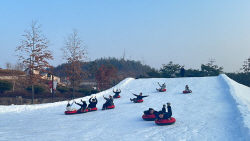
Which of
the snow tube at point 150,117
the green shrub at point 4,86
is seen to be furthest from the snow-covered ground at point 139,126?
the green shrub at point 4,86

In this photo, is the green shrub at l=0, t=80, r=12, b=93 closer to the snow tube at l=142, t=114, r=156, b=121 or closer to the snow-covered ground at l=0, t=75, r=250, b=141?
the snow-covered ground at l=0, t=75, r=250, b=141

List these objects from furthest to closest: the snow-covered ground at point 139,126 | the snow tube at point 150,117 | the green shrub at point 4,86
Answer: the green shrub at point 4,86 < the snow tube at point 150,117 < the snow-covered ground at point 139,126

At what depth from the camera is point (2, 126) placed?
38.6ft

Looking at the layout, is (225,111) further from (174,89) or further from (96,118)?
(174,89)

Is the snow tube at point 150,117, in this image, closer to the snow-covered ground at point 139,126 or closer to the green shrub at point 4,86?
the snow-covered ground at point 139,126

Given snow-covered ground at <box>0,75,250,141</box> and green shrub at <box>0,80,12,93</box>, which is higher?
green shrub at <box>0,80,12,93</box>

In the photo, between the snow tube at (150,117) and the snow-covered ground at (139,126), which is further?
the snow tube at (150,117)

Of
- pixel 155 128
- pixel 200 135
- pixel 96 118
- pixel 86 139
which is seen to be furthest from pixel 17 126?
pixel 200 135

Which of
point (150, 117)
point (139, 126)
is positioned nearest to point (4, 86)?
point (150, 117)

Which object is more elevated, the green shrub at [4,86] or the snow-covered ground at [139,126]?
the green shrub at [4,86]

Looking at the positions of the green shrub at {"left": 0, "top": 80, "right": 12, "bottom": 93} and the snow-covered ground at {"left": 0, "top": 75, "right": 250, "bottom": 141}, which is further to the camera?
the green shrub at {"left": 0, "top": 80, "right": 12, "bottom": 93}

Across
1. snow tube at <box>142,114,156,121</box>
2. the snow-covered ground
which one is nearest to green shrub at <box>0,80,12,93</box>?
the snow-covered ground

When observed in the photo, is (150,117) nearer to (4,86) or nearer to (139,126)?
(139,126)

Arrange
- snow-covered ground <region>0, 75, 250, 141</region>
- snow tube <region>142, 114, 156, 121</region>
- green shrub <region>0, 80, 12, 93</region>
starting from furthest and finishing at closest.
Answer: green shrub <region>0, 80, 12, 93</region> < snow tube <region>142, 114, 156, 121</region> < snow-covered ground <region>0, 75, 250, 141</region>
